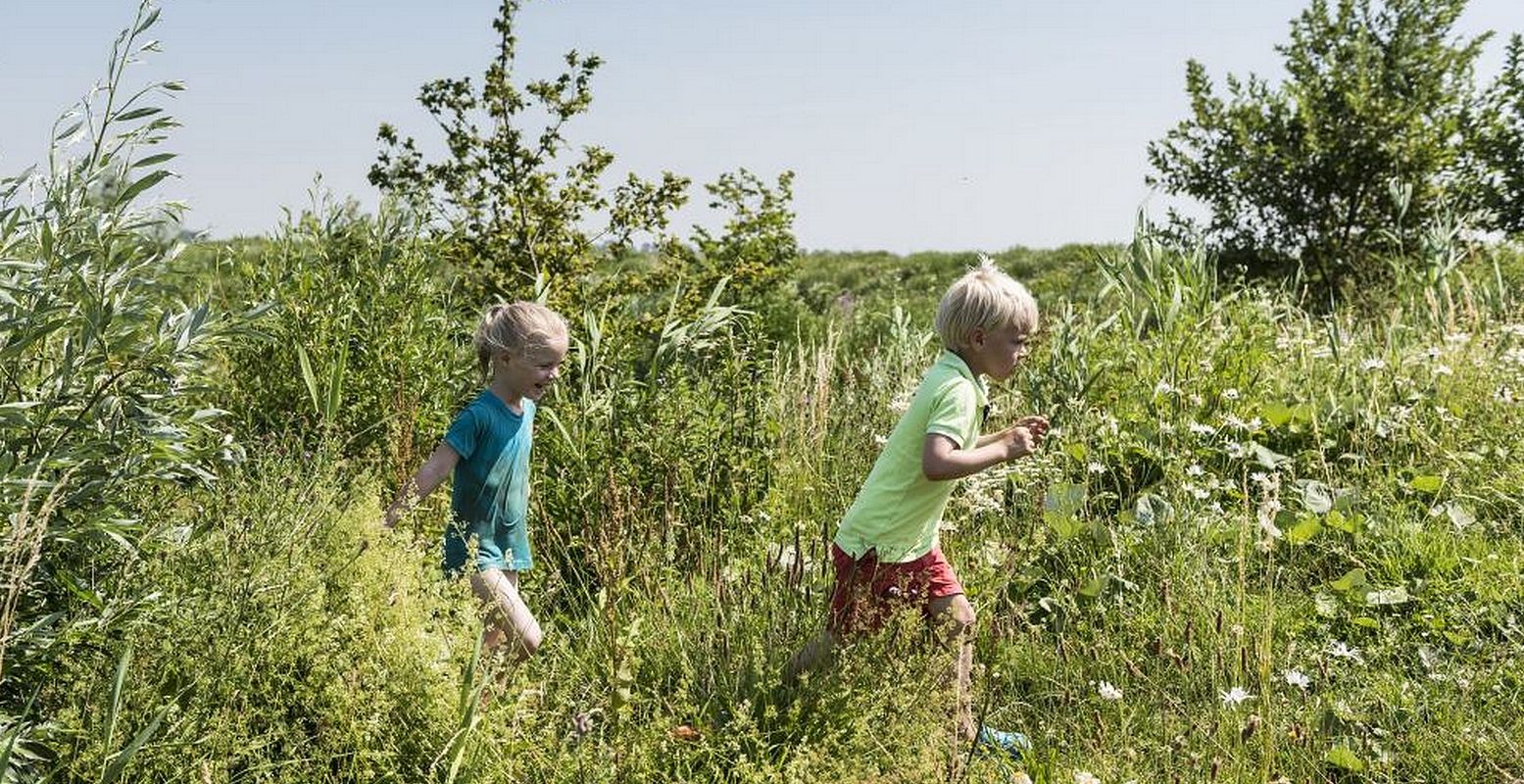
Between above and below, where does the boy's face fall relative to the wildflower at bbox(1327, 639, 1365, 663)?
above

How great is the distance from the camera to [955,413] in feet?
10.7

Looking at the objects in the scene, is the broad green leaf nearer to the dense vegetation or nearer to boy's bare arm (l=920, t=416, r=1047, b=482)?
the dense vegetation

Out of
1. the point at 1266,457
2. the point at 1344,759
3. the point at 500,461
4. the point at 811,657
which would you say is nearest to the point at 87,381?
the point at 500,461

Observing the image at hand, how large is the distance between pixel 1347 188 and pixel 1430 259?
2389 mm

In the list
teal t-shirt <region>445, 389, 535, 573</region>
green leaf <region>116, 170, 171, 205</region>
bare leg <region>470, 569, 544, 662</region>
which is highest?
green leaf <region>116, 170, 171, 205</region>

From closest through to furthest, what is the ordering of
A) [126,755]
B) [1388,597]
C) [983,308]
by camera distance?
[126,755]
[983,308]
[1388,597]

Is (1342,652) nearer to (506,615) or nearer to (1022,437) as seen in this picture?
(1022,437)

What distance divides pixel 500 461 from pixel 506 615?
0.45 metres

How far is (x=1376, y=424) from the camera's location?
16.3 ft

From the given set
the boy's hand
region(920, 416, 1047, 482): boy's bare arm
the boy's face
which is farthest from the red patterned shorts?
the boy's face

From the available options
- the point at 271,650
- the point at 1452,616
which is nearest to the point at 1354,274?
the point at 1452,616

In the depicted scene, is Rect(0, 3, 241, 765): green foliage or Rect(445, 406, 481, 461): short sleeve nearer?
Rect(0, 3, 241, 765): green foliage

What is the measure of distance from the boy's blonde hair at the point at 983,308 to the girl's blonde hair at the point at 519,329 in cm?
114

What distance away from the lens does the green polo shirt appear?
3.32 m
